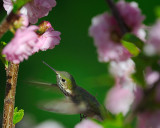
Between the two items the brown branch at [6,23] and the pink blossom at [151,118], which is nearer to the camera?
the pink blossom at [151,118]

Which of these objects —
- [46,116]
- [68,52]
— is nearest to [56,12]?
[68,52]

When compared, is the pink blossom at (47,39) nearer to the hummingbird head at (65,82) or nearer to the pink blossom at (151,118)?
the hummingbird head at (65,82)

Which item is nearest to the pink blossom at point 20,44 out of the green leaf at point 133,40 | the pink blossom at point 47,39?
the pink blossom at point 47,39

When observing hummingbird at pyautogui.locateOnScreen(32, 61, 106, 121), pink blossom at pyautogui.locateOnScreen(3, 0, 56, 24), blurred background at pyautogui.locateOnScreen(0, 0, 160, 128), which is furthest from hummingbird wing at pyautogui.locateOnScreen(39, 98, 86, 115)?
blurred background at pyautogui.locateOnScreen(0, 0, 160, 128)

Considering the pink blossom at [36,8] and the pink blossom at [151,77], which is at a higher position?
the pink blossom at [36,8]

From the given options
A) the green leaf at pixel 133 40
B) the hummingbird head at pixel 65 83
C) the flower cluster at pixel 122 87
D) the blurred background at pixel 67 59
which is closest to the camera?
the green leaf at pixel 133 40

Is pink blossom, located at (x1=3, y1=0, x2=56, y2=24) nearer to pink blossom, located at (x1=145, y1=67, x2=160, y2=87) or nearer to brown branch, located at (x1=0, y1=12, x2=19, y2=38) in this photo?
brown branch, located at (x1=0, y1=12, x2=19, y2=38)
